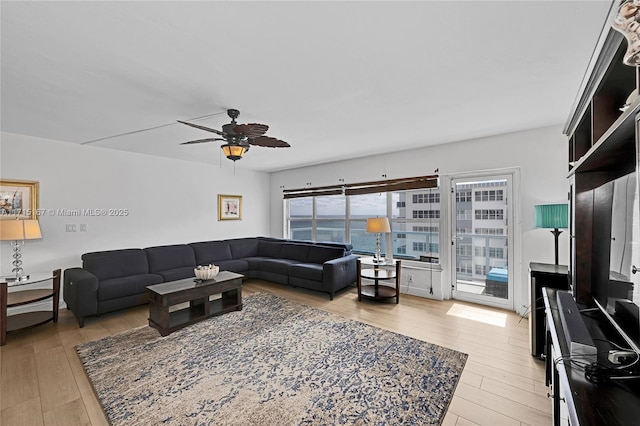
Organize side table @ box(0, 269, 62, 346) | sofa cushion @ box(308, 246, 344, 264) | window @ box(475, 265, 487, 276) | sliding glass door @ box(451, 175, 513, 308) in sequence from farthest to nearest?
1. sofa cushion @ box(308, 246, 344, 264)
2. window @ box(475, 265, 487, 276)
3. sliding glass door @ box(451, 175, 513, 308)
4. side table @ box(0, 269, 62, 346)

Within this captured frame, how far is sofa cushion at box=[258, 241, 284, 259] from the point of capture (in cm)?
601

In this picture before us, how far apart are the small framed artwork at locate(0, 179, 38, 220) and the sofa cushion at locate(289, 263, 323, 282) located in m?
3.78

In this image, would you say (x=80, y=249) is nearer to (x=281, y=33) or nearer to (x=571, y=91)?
(x=281, y=33)

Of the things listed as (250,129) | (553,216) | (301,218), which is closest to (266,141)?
(250,129)

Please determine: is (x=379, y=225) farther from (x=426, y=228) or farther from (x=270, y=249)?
(x=270, y=249)

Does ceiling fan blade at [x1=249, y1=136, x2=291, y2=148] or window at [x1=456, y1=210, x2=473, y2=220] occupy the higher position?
ceiling fan blade at [x1=249, y1=136, x2=291, y2=148]

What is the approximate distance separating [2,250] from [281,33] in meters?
4.59

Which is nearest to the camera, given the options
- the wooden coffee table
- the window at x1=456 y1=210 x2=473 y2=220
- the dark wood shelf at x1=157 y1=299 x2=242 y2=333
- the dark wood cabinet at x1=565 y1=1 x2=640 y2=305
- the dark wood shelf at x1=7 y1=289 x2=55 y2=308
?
the dark wood cabinet at x1=565 y1=1 x2=640 y2=305

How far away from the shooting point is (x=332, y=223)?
20.1ft

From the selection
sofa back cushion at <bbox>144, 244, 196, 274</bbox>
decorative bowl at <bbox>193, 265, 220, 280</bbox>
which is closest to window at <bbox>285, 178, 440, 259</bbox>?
sofa back cushion at <bbox>144, 244, 196, 274</bbox>

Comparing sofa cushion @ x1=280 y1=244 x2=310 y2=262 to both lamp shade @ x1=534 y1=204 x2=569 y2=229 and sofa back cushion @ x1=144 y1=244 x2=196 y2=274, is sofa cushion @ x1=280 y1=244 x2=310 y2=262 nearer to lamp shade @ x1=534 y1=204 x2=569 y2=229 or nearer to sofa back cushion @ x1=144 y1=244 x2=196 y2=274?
sofa back cushion @ x1=144 y1=244 x2=196 y2=274

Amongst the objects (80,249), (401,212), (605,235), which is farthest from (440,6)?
(80,249)

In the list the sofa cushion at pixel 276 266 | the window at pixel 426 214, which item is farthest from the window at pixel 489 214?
the sofa cushion at pixel 276 266

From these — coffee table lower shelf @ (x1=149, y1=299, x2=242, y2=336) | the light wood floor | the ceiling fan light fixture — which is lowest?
the light wood floor
